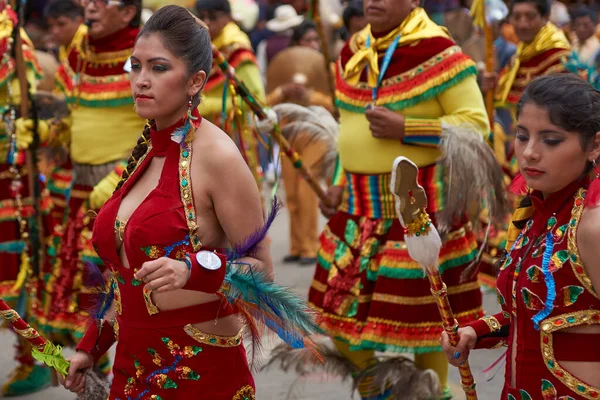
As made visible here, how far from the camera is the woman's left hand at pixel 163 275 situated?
255cm

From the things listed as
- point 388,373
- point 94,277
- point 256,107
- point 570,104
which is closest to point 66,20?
point 256,107

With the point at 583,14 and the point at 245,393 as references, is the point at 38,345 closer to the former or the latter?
the point at 245,393

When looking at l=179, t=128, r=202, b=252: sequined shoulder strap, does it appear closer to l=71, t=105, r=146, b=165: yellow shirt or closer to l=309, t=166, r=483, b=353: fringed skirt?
l=309, t=166, r=483, b=353: fringed skirt

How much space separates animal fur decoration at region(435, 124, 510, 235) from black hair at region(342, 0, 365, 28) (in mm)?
3388

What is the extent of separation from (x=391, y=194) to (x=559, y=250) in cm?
181

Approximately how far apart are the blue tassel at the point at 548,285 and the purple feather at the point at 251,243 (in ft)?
2.41

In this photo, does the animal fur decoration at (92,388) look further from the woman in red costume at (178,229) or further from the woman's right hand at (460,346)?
the woman's right hand at (460,346)

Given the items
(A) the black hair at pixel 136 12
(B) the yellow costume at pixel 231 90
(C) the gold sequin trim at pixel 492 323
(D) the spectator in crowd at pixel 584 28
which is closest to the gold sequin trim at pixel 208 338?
(C) the gold sequin trim at pixel 492 323

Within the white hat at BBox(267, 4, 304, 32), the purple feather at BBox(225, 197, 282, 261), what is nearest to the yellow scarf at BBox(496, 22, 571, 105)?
the purple feather at BBox(225, 197, 282, 261)

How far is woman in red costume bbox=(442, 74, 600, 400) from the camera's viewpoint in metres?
2.65

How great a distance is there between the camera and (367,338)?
14.5ft

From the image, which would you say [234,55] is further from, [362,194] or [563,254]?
[563,254]

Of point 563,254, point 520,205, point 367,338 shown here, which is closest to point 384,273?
point 367,338

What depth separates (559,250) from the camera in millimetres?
2693
